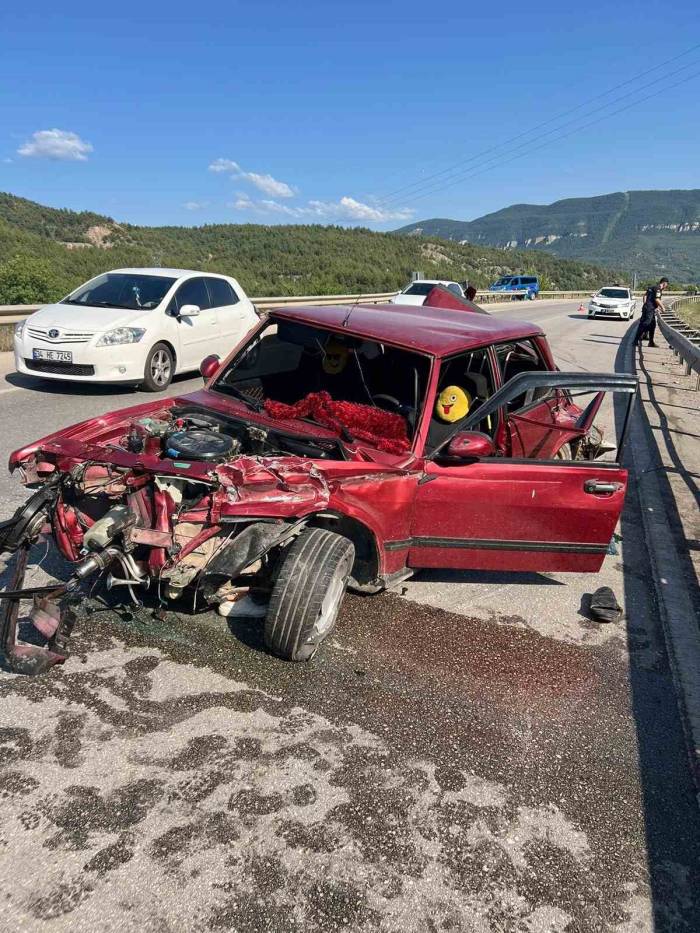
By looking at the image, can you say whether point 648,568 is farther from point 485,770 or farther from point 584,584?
point 485,770

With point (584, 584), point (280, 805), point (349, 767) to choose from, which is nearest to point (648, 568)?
point (584, 584)

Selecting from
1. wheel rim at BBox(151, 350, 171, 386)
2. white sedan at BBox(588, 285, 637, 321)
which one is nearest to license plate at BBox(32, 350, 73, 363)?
wheel rim at BBox(151, 350, 171, 386)

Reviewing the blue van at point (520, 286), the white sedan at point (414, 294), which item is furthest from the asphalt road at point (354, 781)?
the blue van at point (520, 286)

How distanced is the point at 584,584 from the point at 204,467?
2.81m

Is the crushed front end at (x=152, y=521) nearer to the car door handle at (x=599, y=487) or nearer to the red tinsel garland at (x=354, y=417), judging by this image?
the red tinsel garland at (x=354, y=417)


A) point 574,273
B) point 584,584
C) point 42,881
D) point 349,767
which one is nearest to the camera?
point 42,881

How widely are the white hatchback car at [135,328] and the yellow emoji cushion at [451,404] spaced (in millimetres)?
6100

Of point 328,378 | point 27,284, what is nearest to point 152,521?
point 328,378

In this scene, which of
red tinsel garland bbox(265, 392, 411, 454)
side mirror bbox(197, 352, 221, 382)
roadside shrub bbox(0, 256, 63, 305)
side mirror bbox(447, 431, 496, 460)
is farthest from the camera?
roadside shrub bbox(0, 256, 63, 305)

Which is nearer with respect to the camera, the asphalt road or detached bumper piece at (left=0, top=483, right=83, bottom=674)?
the asphalt road

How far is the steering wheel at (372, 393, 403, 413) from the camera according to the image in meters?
4.20

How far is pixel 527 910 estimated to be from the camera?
2.14 m

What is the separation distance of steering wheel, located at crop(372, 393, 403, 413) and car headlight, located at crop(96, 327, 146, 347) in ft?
18.8

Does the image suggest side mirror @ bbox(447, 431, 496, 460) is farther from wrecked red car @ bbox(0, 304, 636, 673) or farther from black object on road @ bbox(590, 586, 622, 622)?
black object on road @ bbox(590, 586, 622, 622)
